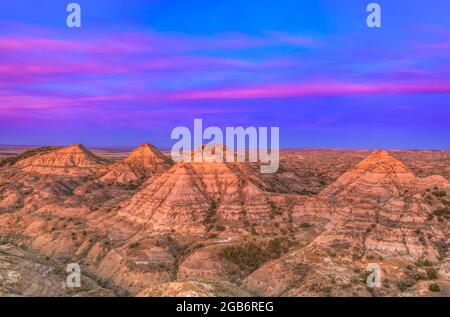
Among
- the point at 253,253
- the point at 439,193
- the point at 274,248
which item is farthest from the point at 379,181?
the point at 253,253

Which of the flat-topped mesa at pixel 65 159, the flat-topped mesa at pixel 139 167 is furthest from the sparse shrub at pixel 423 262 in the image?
the flat-topped mesa at pixel 65 159

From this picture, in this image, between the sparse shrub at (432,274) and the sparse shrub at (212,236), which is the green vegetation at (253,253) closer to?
the sparse shrub at (212,236)

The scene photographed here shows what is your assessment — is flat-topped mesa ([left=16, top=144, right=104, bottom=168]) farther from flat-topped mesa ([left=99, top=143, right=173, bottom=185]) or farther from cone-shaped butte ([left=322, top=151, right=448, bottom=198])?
cone-shaped butte ([left=322, top=151, right=448, bottom=198])

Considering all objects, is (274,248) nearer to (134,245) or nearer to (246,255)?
(246,255)
